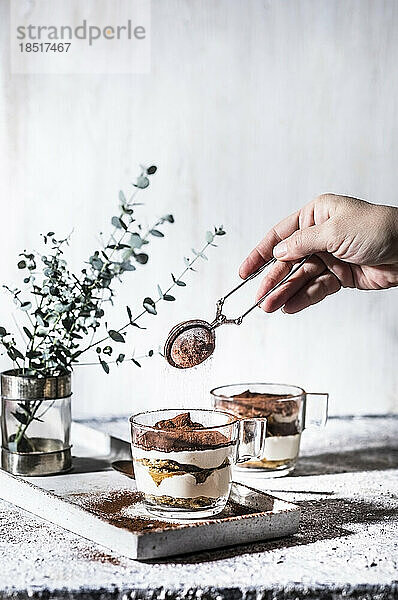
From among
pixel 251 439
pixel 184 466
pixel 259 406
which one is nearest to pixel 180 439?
pixel 184 466

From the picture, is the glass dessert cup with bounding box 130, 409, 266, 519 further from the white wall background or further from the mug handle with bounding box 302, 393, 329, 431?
the white wall background

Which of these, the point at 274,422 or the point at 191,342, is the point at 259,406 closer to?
the point at 274,422

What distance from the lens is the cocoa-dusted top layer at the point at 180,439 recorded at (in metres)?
0.93

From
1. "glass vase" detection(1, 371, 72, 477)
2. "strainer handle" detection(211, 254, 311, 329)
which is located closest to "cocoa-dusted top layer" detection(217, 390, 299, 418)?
"strainer handle" detection(211, 254, 311, 329)

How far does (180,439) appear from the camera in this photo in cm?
93

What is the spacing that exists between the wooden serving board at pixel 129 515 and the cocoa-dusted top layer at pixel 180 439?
8 cm

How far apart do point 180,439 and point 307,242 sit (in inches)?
13.5

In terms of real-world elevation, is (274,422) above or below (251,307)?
below

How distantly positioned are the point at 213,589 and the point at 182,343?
1.30 ft

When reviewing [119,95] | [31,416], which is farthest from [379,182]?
[31,416]

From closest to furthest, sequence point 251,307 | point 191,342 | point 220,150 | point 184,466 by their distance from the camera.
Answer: point 184,466 < point 191,342 < point 251,307 < point 220,150

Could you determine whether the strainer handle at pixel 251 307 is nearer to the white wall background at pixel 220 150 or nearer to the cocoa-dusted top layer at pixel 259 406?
the cocoa-dusted top layer at pixel 259 406

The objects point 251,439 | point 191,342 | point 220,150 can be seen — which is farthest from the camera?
point 220,150

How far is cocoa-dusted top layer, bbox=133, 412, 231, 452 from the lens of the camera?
0.93m
